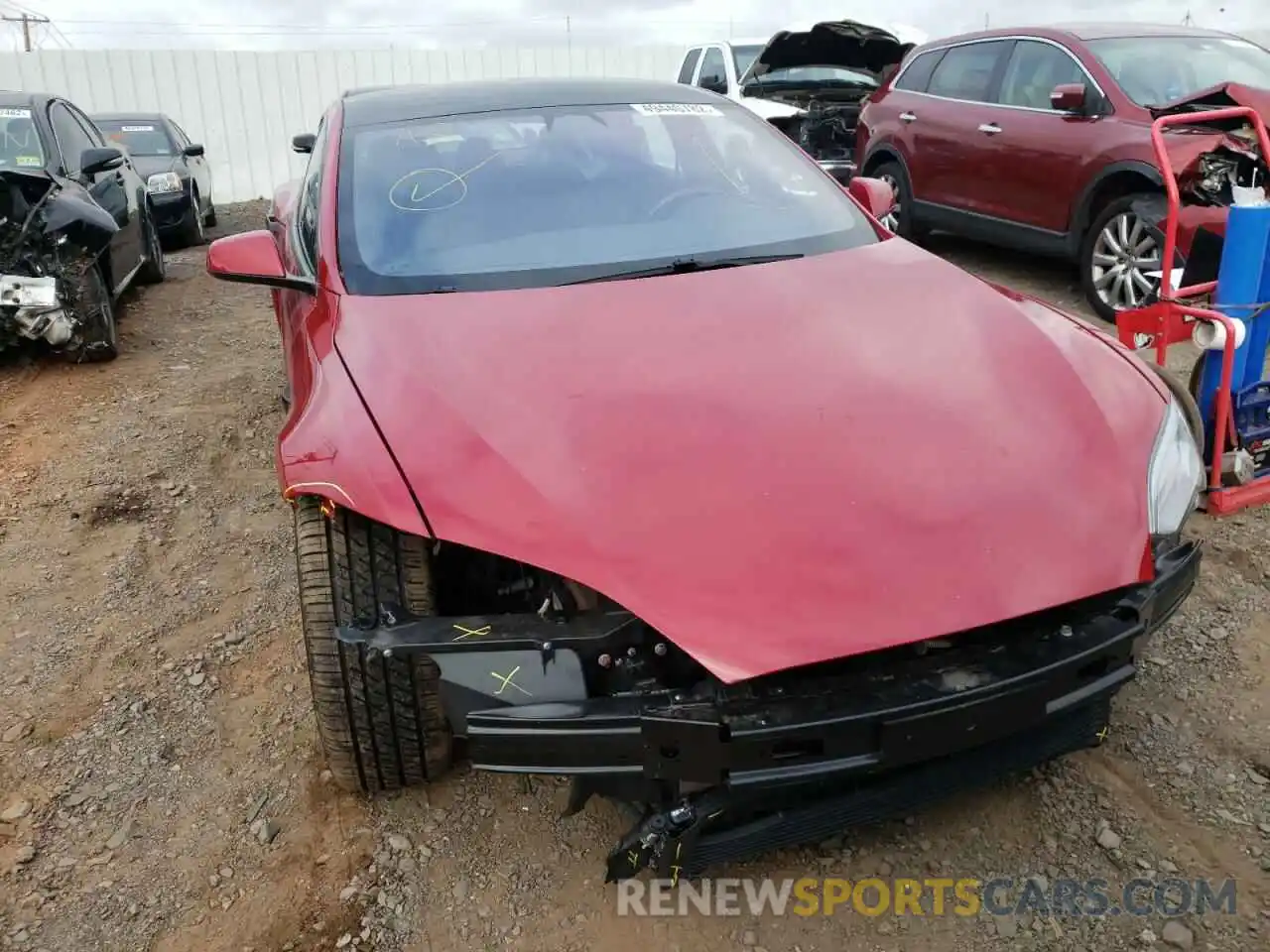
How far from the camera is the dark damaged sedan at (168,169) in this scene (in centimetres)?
920

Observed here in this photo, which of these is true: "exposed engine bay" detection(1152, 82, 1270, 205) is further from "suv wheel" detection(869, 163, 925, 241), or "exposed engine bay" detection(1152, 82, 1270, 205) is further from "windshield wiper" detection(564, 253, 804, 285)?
"suv wheel" detection(869, 163, 925, 241)

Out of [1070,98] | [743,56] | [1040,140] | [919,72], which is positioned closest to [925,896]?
[1070,98]

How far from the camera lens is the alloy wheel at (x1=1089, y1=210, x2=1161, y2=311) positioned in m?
5.24

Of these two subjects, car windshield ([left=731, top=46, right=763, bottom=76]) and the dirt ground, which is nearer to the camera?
the dirt ground

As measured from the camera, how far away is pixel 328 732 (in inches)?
81.7

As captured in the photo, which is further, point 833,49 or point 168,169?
point 168,169

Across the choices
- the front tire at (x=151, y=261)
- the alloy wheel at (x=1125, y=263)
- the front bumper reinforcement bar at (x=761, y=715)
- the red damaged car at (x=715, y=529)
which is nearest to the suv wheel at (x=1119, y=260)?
the alloy wheel at (x=1125, y=263)

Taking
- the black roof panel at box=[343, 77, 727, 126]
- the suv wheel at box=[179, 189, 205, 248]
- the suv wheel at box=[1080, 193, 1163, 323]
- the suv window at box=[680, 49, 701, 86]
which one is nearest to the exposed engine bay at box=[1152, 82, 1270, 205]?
the suv wheel at box=[1080, 193, 1163, 323]

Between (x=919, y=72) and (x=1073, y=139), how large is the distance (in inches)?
73.0

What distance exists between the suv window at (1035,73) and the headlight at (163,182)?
7.26 meters

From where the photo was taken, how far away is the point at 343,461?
6.24ft

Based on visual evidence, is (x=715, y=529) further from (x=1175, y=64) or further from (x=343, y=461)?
(x=1175, y=64)

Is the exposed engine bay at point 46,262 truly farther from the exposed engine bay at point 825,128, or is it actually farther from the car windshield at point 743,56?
the car windshield at point 743,56

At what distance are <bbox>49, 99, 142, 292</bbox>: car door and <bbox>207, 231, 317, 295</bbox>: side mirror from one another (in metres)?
3.44
